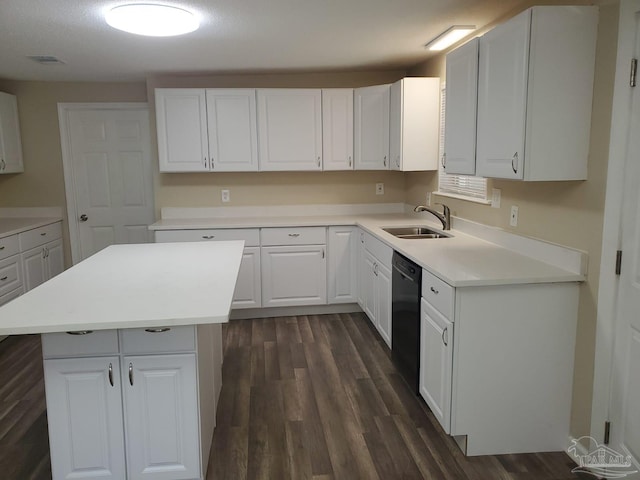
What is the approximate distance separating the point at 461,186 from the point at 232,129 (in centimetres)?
206

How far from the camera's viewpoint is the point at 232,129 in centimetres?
446

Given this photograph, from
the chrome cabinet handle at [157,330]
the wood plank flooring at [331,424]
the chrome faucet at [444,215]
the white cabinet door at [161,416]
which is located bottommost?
the wood plank flooring at [331,424]

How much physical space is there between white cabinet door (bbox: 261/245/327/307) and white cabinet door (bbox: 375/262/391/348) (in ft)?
2.63

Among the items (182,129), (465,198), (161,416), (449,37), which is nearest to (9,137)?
(182,129)

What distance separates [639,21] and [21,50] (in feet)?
12.3

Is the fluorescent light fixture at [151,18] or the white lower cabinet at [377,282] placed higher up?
the fluorescent light fixture at [151,18]

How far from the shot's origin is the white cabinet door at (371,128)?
4395mm

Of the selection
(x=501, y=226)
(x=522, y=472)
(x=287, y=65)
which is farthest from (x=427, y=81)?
(x=522, y=472)

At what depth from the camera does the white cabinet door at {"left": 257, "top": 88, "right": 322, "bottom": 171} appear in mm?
4449

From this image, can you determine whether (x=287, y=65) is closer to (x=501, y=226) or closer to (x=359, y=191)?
(x=359, y=191)

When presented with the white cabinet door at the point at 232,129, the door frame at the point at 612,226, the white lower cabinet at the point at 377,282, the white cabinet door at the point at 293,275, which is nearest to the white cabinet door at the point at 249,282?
the white cabinet door at the point at 293,275

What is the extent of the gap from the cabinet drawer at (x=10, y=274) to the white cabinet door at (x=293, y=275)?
6.82 feet

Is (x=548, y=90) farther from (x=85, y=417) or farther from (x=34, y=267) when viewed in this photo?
(x=34, y=267)

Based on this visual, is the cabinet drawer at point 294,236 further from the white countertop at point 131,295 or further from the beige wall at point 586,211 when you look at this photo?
the beige wall at point 586,211
